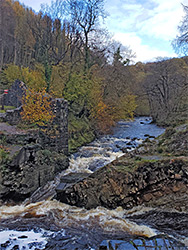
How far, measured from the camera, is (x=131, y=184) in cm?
628

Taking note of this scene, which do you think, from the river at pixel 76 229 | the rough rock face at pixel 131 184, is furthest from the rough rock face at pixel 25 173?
the rough rock face at pixel 131 184

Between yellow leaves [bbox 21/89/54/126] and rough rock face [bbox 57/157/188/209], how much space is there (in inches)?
222

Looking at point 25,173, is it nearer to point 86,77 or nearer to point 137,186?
point 137,186

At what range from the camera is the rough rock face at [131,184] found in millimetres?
6074

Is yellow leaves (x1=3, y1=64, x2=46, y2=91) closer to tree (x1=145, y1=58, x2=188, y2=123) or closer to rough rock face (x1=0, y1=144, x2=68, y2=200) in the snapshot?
rough rock face (x1=0, y1=144, x2=68, y2=200)

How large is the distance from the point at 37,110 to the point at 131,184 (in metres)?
7.07

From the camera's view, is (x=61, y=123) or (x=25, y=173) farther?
(x=61, y=123)

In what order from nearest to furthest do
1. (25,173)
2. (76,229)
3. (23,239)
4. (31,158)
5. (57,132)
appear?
(23,239) → (76,229) → (25,173) → (31,158) → (57,132)

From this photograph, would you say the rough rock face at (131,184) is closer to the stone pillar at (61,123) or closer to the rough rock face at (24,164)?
the rough rock face at (24,164)

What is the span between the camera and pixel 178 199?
5777mm

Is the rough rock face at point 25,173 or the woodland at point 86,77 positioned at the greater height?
the woodland at point 86,77

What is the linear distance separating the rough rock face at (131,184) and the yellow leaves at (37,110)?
5630 millimetres

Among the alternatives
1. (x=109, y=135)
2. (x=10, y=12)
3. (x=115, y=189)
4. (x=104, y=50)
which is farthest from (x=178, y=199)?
(x=10, y=12)

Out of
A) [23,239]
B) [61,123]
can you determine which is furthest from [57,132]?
[23,239]
